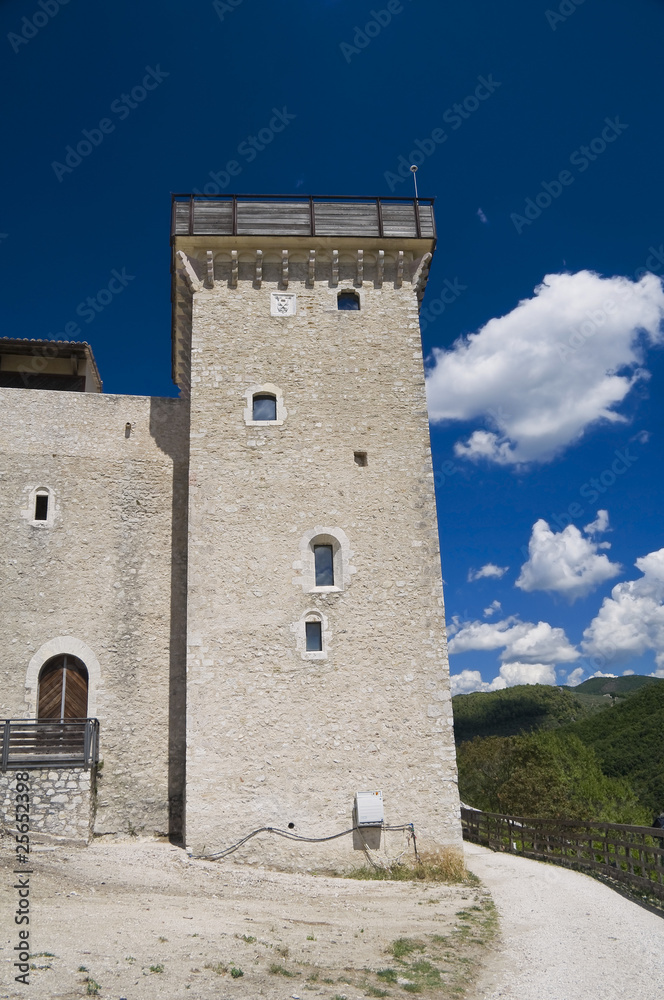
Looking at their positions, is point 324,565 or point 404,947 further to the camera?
point 324,565

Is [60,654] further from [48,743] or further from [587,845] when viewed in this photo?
[587,845]

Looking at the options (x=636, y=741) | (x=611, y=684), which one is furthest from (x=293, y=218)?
(x=611, y=684)

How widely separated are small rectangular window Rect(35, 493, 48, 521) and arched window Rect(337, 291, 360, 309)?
7422mm

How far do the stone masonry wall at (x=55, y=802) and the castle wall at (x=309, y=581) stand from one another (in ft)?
5.64

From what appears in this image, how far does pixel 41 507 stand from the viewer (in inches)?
585

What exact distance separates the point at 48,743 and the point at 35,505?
472cm

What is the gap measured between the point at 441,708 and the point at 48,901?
7067mm

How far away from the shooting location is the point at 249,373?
14.6 m

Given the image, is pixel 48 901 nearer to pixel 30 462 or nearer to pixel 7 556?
pixel 7 556

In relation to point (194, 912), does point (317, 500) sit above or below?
above

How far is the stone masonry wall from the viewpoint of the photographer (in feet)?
37.8

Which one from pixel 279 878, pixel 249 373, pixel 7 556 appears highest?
pixel 249 373

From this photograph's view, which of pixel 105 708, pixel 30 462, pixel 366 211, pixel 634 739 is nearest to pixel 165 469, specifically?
pixel 30 462

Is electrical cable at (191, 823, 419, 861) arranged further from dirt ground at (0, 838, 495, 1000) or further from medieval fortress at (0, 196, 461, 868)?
dirt ground at (0, 838, 495, 1000)
